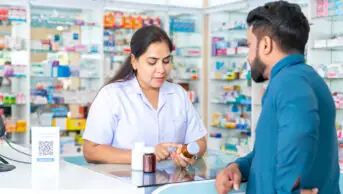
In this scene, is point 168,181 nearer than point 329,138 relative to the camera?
No

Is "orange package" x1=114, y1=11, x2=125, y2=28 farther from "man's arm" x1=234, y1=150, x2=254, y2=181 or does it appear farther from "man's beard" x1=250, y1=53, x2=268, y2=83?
"man's beard" x1=250, y1=53, x2=268, y2=83

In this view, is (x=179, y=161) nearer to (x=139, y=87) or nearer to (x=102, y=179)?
(x=102, y=179)

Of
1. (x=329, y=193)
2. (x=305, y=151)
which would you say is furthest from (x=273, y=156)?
(x=329, y=193)

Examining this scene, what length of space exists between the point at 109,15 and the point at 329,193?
21.2 feet

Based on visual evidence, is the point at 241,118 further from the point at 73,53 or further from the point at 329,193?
the point at 329,193

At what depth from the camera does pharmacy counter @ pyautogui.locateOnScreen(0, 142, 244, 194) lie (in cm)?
227

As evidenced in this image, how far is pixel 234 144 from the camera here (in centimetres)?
839

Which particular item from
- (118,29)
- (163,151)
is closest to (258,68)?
(163,151)

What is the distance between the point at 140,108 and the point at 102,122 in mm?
247

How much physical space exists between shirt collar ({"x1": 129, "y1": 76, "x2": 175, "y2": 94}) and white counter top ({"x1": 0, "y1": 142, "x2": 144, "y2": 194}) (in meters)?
0.67

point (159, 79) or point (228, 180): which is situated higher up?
point (159, 79)

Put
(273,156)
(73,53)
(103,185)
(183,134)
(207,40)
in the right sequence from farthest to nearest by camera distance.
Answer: (207,40), (73,53), (183,134), (103,185), (273,156)

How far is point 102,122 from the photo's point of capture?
3104mm

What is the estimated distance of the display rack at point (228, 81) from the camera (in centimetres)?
822
